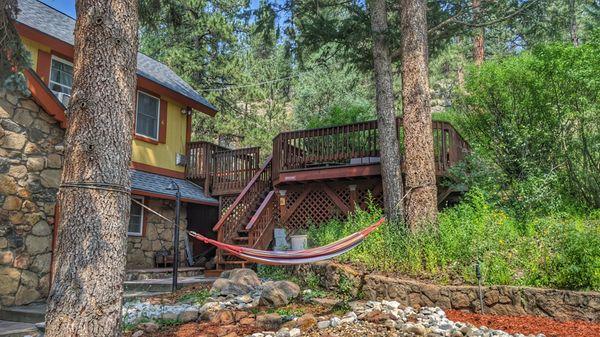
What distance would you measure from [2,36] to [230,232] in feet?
18.0

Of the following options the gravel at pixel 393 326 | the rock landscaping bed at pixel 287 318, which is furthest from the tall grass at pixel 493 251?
the gravel at pixel 393 326

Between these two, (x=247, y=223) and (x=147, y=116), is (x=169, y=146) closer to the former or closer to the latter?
(x=147, y=116)

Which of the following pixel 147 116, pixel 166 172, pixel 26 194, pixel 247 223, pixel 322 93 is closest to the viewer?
pixel 26 194

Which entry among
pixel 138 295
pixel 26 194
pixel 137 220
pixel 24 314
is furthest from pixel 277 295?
pixel 137 220

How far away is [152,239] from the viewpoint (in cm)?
1030

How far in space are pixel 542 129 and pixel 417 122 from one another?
2.63 meters

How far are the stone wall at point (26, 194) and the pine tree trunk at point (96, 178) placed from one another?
12.4ft

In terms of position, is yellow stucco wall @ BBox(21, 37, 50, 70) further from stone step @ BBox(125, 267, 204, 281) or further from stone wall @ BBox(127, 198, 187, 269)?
stone step @ BBox(125, 267, 204, 281)

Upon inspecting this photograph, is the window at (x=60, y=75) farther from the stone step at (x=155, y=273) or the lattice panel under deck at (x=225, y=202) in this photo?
the lattice panel under deck at (x=225, y=202)

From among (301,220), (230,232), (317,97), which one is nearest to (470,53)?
(317,97)

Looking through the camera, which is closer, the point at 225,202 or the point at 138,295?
the point at 138,295

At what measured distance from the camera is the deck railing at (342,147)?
339 inches

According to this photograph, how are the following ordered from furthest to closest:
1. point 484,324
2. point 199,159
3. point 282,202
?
point 199,159 < point 282,202 < point 484,324

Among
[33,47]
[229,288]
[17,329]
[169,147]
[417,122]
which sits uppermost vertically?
[33,47]
